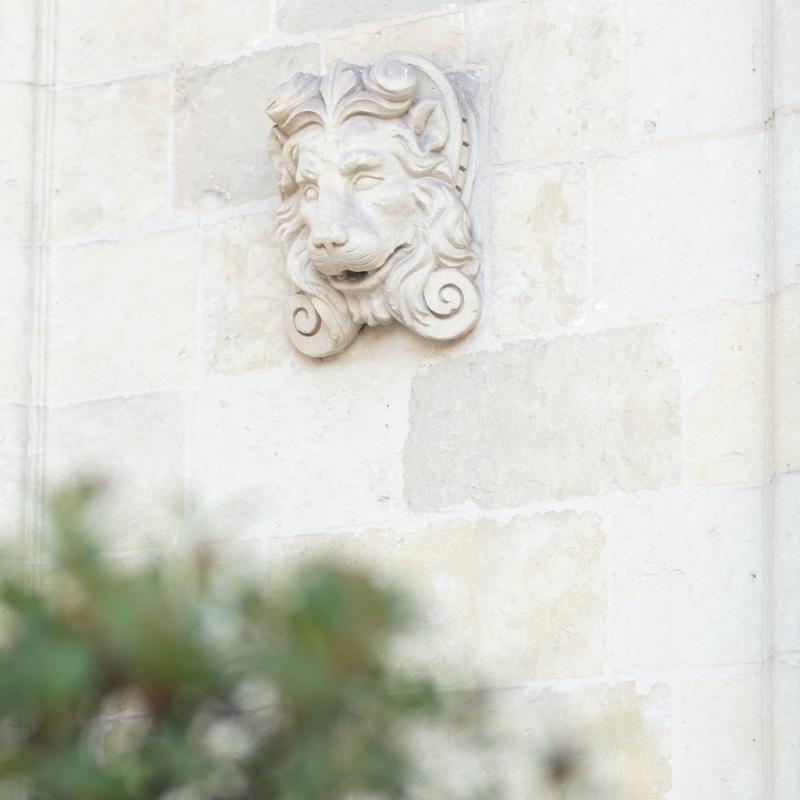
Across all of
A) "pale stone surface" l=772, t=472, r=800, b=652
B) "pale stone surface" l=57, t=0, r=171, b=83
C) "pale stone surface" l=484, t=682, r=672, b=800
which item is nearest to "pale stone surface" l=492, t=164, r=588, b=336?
"pale stone surface" l=772, t=472, r=800, b=652

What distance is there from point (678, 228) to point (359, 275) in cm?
50

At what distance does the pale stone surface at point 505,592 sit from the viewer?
11.3 feet

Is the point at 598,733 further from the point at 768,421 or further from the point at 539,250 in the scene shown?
the point at 539,250

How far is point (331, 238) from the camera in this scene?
11.8ft

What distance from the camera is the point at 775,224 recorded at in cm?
344

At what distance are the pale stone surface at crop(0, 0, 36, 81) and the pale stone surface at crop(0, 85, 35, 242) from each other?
0.03 meters

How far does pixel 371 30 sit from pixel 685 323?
0.76m

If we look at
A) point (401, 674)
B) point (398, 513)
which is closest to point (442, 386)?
point (398, 513)

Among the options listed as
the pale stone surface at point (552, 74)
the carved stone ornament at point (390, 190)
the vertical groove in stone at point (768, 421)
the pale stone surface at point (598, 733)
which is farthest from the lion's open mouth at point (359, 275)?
the pale stone surface at point (598, 733)

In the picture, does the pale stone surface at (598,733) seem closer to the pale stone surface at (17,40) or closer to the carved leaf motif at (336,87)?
the carved leaf motif at (336,87)

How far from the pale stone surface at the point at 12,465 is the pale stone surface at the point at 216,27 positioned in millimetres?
673

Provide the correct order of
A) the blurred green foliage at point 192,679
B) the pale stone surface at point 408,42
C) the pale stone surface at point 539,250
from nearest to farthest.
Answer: the blurred green foliage at point 192,679 < the pale stone surface at point 539,250 < the pale stone surface at point 408,42

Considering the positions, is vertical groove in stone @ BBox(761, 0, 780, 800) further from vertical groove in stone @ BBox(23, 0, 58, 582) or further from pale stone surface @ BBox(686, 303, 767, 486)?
vertical groove in stone @ BBox(23, 0, 58, 582)

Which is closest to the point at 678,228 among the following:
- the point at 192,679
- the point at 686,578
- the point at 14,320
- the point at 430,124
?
the point at 430,124
